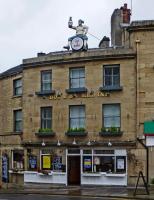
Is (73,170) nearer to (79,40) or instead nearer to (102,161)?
(102,161)

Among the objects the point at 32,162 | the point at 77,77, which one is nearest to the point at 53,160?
the point at 32,162

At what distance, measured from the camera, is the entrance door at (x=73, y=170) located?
37.5 meters

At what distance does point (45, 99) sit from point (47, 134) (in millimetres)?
2491

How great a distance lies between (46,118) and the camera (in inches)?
1522

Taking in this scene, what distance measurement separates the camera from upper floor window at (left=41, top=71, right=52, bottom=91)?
38719 mm

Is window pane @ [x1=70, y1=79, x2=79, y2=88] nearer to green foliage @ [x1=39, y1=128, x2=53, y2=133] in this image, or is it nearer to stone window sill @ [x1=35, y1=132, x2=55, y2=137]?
green foliage @ [x1=39, y1=128, x2=53, y2=133]

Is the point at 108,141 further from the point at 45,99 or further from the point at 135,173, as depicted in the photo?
the point at 45,99

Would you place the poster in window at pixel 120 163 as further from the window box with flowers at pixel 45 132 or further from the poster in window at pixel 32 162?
the poster in window at pixel 32 162

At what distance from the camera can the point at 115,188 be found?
114 ft

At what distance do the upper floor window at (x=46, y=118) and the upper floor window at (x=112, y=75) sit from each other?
15.4 feet

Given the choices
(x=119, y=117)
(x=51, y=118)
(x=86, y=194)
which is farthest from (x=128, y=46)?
(x=86, y=194)

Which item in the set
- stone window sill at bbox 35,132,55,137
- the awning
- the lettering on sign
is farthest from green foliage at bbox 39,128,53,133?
the awning

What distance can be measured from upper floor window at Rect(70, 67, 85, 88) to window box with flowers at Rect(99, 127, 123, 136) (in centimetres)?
349

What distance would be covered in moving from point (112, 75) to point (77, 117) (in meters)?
3.76
